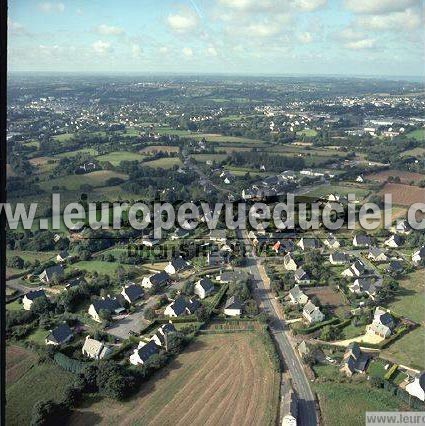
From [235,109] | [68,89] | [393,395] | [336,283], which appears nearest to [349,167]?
[336,283]

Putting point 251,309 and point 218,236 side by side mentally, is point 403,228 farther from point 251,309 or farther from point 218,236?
point 251,309

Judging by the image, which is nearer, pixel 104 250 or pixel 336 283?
pixel 336 283

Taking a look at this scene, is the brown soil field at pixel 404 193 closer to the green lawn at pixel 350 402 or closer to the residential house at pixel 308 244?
the residential house at pixel 308 244

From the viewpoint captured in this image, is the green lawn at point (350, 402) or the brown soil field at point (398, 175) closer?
the green lawn at point (350, 402)

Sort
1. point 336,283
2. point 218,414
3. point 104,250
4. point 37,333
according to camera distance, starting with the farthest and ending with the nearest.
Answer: point 104,250
point 336,283
point 37,333
point 218,414

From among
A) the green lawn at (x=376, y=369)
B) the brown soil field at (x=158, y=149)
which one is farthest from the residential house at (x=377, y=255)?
the brown soil field at (x=158, y=149)

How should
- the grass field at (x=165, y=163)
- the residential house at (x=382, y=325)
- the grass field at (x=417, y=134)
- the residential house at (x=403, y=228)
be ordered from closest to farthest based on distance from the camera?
the residential house at (x=382, y=325) < the residential house at (x=403, y=228) < the grass field at (x=165, y=163) < the grass field at (x=417, y=134)

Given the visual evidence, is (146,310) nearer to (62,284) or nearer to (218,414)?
(62,284)
